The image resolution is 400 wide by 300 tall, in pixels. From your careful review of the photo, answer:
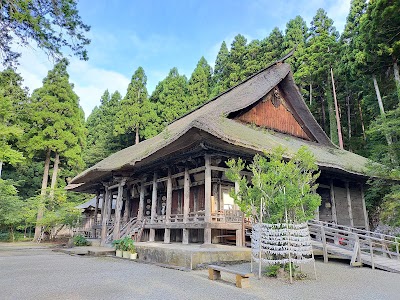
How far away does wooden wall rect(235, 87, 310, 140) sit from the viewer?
1372 centimetres

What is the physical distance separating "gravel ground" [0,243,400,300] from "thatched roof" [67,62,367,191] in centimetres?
388

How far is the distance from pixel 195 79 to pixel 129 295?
29.5 metres

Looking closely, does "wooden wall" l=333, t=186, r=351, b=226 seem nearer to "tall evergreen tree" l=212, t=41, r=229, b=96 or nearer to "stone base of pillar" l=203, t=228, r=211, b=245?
"stone base of pillar" l=203, t=228, r=211, b=245

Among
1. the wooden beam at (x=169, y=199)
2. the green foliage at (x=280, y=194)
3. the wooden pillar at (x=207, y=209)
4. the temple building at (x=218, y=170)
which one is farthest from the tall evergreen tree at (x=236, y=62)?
the green foliage at (x=280, y=194)

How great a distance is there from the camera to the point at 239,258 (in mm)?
7875

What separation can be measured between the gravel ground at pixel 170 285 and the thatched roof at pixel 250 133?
3.88 m

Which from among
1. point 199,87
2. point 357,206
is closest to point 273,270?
point 357,206

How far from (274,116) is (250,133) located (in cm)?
438

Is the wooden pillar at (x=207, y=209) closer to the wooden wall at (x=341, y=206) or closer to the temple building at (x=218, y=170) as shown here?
the temple building at (x=218, y=170)

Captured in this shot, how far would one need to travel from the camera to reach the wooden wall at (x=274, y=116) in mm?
13719

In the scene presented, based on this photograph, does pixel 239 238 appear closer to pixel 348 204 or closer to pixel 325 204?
pixel 325 204

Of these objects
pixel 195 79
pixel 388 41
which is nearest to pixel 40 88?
pixel 195 79

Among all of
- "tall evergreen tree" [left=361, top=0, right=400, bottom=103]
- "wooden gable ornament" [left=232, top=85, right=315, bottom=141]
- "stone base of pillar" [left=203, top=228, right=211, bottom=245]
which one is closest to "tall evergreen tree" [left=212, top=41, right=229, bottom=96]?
"wooden gable ornament" [left=232, top=85, right=315, bottom=141]

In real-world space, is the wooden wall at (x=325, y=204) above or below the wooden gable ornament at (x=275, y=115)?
below
